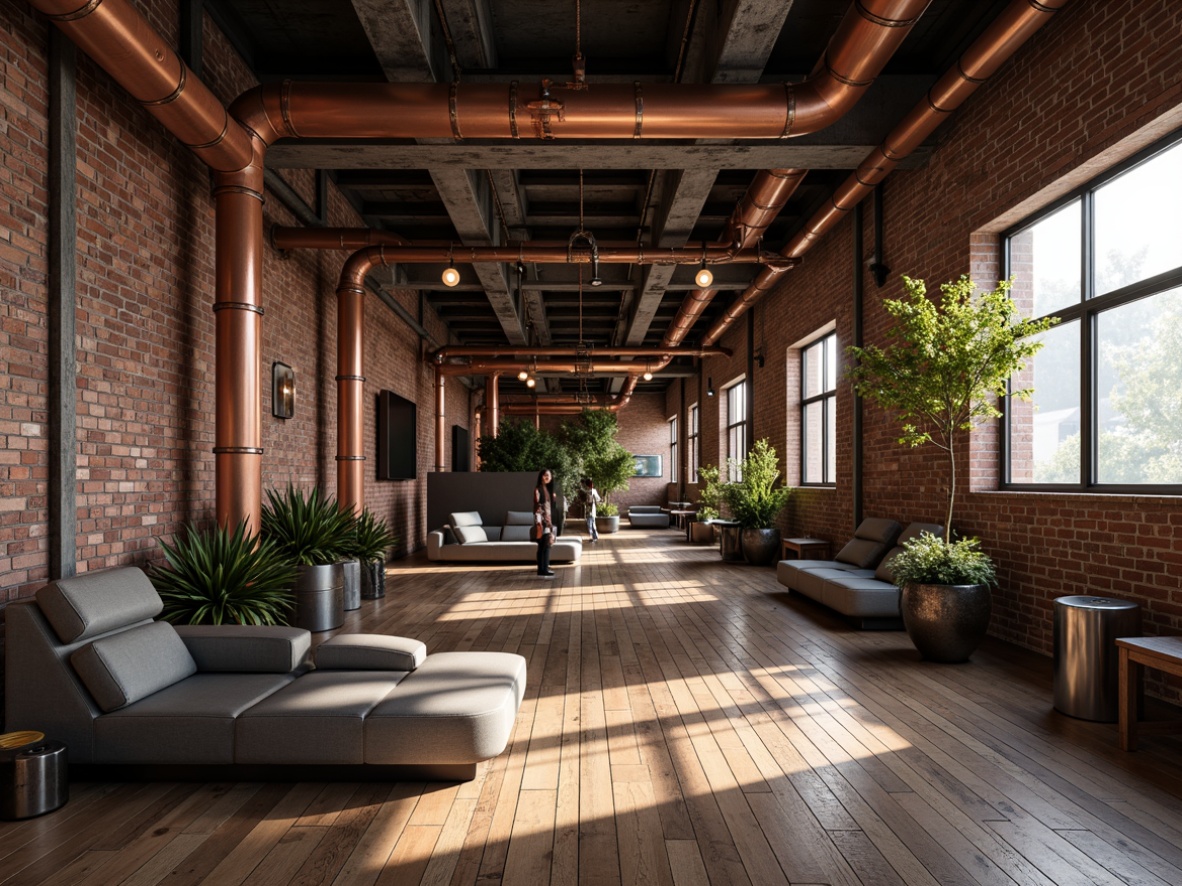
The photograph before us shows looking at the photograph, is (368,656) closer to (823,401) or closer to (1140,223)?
(1140,223)

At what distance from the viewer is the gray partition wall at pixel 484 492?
12.2m

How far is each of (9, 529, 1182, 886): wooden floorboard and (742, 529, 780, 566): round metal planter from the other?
5.64m

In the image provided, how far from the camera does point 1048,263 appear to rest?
17.8ft

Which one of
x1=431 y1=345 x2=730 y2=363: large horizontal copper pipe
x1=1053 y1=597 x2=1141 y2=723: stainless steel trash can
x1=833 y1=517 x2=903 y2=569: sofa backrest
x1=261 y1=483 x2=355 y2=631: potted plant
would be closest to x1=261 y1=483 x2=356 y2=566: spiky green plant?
x1=261 y1=483 x2=355 y2=631: potted plant

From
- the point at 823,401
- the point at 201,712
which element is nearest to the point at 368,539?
the point at 201,712

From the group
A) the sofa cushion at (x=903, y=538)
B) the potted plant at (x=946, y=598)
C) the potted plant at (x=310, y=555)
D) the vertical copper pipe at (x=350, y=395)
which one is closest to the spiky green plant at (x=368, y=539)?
the vertical copper pipe at (x=350, y=395)

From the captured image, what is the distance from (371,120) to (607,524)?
541 inches

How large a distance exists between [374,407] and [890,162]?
269 inches

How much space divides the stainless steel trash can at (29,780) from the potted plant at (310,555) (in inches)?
116

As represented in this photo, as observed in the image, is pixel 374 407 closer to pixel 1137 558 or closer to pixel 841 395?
pixel 841 395

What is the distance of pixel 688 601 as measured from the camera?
7.52 metres

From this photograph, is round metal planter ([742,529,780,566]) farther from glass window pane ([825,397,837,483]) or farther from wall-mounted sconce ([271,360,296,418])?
wall-mounted sconce ([271,360,296,418])

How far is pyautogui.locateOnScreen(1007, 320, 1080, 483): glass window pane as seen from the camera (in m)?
5.09

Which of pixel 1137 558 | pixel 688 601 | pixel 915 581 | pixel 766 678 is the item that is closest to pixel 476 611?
pixel 688 601
